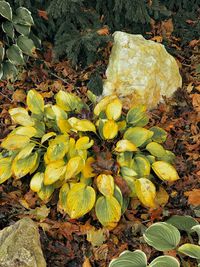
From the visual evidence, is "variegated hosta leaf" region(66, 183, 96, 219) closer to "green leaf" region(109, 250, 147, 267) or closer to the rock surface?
the rock surface

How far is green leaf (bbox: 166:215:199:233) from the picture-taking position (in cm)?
325

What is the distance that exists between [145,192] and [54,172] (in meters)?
0.77

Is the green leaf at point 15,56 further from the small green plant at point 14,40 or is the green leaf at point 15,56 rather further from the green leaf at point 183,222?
the green leaf at point 183,222

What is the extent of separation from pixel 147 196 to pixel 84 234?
2.00ft

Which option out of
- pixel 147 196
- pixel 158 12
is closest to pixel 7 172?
pixel 147 196

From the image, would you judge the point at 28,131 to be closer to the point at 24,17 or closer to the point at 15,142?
the point at 15,142

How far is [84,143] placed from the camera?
350cm

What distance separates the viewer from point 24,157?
3.55 m

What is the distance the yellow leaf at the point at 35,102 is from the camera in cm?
393

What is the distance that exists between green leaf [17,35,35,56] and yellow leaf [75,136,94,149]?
1706mm

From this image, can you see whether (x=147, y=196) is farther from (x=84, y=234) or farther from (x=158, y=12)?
(x=158, y=12)

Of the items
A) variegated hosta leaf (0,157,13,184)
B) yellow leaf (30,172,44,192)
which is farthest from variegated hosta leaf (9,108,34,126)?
yellow leaf (30,172,44,192)

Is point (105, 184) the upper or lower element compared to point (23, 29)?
lower

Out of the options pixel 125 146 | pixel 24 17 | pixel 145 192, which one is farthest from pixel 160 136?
pixel 24 17
